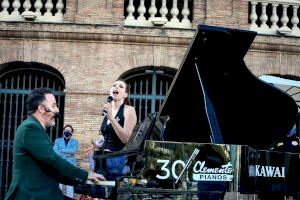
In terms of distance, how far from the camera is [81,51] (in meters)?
12.4

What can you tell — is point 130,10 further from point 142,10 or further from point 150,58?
point 150,58

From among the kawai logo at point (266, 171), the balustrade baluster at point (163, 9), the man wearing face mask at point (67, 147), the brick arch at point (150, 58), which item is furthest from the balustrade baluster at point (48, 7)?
the kawai logo at point (266, 171)

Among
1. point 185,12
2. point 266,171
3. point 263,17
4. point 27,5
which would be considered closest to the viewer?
point 266,171

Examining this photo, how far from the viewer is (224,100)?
675 centimetres

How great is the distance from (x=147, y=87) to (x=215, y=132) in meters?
6.51

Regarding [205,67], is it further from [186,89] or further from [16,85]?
[16,85]

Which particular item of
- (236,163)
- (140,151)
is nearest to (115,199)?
(140,151)

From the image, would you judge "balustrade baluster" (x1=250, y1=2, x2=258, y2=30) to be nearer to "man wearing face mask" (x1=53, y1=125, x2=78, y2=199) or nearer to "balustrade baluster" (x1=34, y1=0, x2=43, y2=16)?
"balustrade baluster" (x1=34, y1=0, x2=43, y2=16)

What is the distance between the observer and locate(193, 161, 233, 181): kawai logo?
211 inches

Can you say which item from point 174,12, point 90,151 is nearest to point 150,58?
point 174,12

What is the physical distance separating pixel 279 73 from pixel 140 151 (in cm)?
815

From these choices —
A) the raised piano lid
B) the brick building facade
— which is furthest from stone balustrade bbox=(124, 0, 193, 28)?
the raised piano lid

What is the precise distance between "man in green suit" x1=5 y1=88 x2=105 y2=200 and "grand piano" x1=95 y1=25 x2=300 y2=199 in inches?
24.4

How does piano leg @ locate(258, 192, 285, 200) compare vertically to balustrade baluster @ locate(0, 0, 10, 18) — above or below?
below
